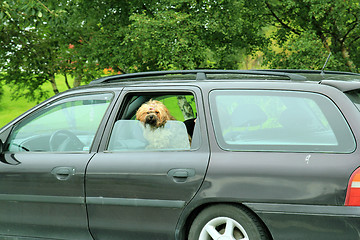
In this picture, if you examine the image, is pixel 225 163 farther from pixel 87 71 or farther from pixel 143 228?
pixel 87 71

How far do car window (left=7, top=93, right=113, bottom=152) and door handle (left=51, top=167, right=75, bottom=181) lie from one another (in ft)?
0.72

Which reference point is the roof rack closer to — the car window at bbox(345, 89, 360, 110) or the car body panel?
the car window at bbox(345, 89, 360, 110)

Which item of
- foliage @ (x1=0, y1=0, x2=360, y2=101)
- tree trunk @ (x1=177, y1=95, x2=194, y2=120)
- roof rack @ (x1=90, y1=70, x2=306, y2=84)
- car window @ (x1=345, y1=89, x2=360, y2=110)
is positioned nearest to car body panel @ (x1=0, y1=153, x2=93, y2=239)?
roof rack @ (x1=90, y1=70, x2=306, y2=84)

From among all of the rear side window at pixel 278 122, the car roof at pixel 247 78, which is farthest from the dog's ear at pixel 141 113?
the rear side window at pixel 278 122

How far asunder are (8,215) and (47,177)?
0.56m

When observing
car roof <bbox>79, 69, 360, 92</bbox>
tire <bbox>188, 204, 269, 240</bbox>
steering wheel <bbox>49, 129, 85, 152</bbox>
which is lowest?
tire <bbox>188, 204, 269, 240</bbox>

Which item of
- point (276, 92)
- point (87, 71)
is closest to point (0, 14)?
point (87, 71)

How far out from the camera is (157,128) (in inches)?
167

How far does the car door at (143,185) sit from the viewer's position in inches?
146

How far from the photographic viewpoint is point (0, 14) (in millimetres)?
12469

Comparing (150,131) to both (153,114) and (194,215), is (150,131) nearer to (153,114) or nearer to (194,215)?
(153,114)

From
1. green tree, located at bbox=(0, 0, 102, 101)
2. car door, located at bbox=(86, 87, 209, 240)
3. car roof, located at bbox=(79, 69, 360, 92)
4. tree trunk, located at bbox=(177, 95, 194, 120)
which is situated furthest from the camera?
green tree, located at bbox=(0, 0, 102, 101)

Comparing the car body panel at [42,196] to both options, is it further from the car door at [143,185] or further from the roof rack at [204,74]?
the roof rack at [204,74]

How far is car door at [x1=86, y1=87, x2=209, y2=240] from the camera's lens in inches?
146
